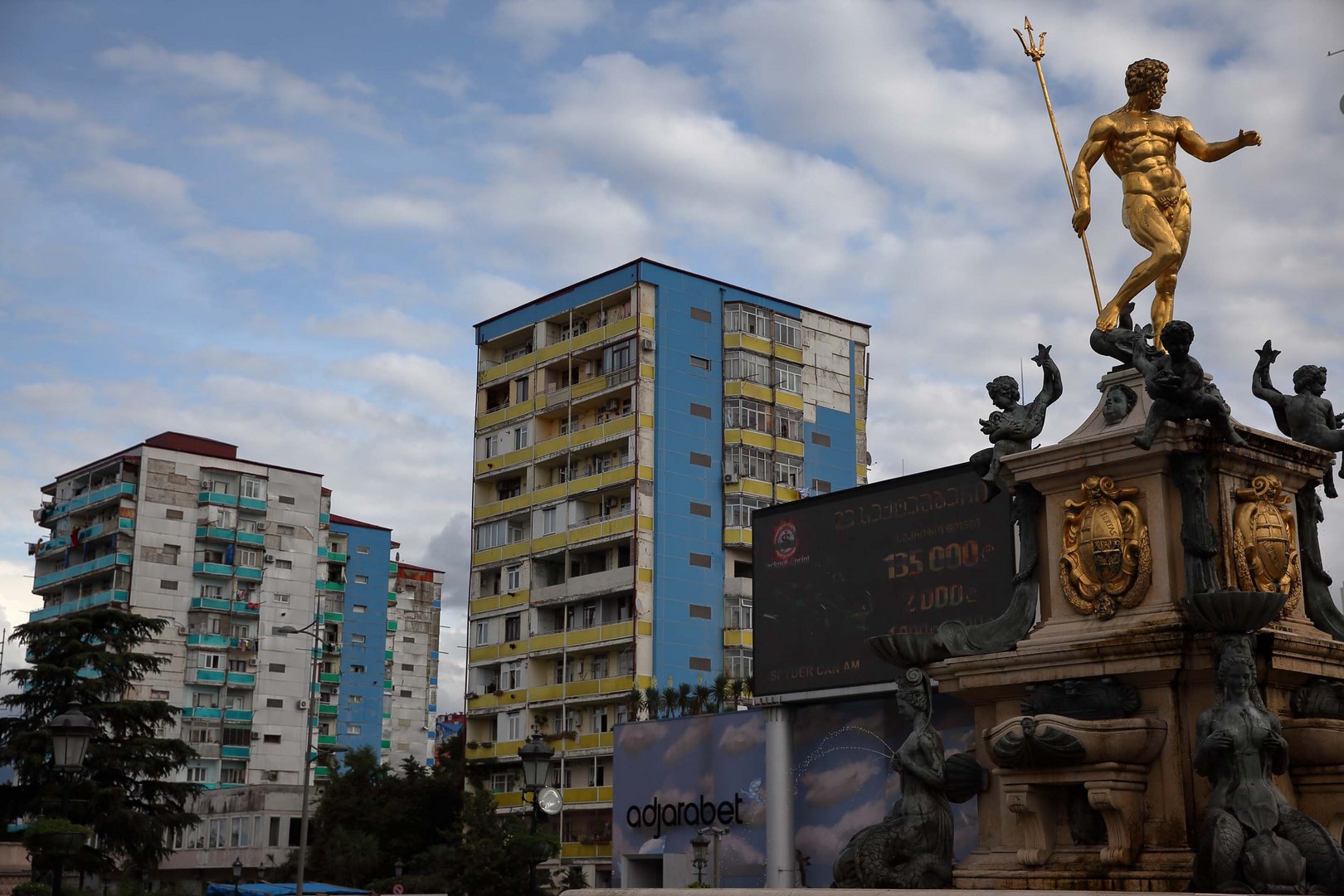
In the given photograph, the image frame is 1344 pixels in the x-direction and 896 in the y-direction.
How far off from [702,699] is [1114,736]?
51643 mm

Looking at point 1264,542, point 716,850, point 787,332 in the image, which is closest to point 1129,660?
point 1264,542

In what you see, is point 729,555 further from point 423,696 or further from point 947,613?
point 423,696

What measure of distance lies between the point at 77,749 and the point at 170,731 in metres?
66.8

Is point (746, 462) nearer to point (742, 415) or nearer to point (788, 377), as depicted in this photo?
point (742, 415)

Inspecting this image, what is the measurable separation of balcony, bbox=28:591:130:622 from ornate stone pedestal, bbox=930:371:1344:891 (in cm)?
7500

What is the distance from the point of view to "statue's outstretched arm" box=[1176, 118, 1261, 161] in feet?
45.0

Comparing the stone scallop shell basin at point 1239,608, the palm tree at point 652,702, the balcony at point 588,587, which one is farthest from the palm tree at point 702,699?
the stone scallop shell basin at point 1239,608

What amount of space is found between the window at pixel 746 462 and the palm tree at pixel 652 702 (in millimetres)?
10325

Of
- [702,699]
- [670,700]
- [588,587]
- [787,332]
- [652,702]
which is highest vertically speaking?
[787,332]

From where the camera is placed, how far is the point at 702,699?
62.4 metres

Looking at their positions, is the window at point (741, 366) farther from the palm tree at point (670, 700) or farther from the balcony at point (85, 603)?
the balcony at point (85, 603)

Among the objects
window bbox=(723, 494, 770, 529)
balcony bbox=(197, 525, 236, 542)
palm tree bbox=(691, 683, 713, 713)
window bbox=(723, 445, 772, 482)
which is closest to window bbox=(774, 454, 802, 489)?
window bbox=(723, 445, 772, 482)

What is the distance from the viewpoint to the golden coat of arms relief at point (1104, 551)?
40.0ft

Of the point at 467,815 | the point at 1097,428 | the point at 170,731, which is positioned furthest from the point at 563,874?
the point at 1097,428
